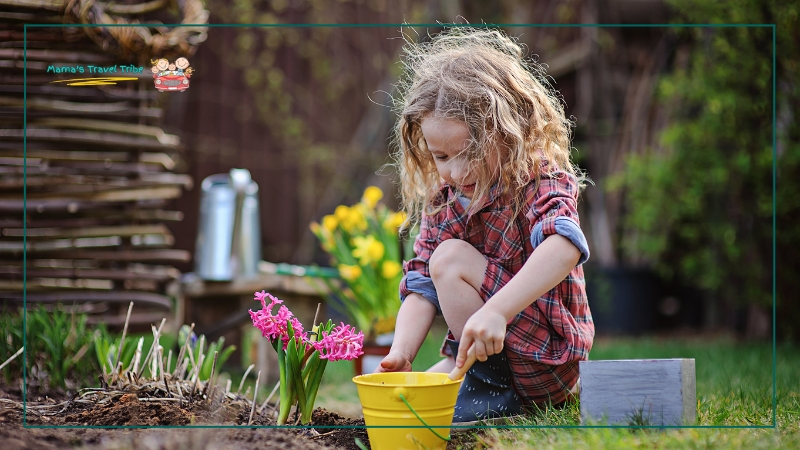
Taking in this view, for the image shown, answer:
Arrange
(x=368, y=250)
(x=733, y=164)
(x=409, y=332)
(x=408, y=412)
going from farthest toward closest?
(x=733, y=164)
(x=368, y=250)
(x=409, y=332)
(x=408, y=412)

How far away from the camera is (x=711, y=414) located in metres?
1.39

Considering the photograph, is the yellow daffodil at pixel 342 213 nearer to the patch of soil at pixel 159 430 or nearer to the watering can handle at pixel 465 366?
the patch of soil at pixel 159 430

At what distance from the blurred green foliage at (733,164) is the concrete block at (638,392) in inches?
68.0

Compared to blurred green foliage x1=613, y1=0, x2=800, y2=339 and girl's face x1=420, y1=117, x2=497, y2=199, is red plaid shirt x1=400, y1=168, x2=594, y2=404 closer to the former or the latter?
girl's face x1=420, y1=117, x2=497, y2=199

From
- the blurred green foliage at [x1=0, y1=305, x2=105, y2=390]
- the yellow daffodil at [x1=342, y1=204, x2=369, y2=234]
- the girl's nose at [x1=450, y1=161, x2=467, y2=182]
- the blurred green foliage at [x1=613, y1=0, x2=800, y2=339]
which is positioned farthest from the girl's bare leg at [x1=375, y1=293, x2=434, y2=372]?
A: the blurred green foliage at [x1=613, y1=0, x2=800, y2=339]

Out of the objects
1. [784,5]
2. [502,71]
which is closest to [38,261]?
[502,71]

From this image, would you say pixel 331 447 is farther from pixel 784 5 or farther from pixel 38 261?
pixel 784 5

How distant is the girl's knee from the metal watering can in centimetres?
115

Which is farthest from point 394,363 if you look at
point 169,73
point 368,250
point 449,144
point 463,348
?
point 368,250

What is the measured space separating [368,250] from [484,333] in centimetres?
120

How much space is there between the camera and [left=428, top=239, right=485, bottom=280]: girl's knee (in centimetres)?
148

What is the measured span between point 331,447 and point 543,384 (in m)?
0.48

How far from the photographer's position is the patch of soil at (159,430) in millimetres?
1107

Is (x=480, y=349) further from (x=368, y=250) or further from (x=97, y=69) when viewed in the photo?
(x=368, y=250)
